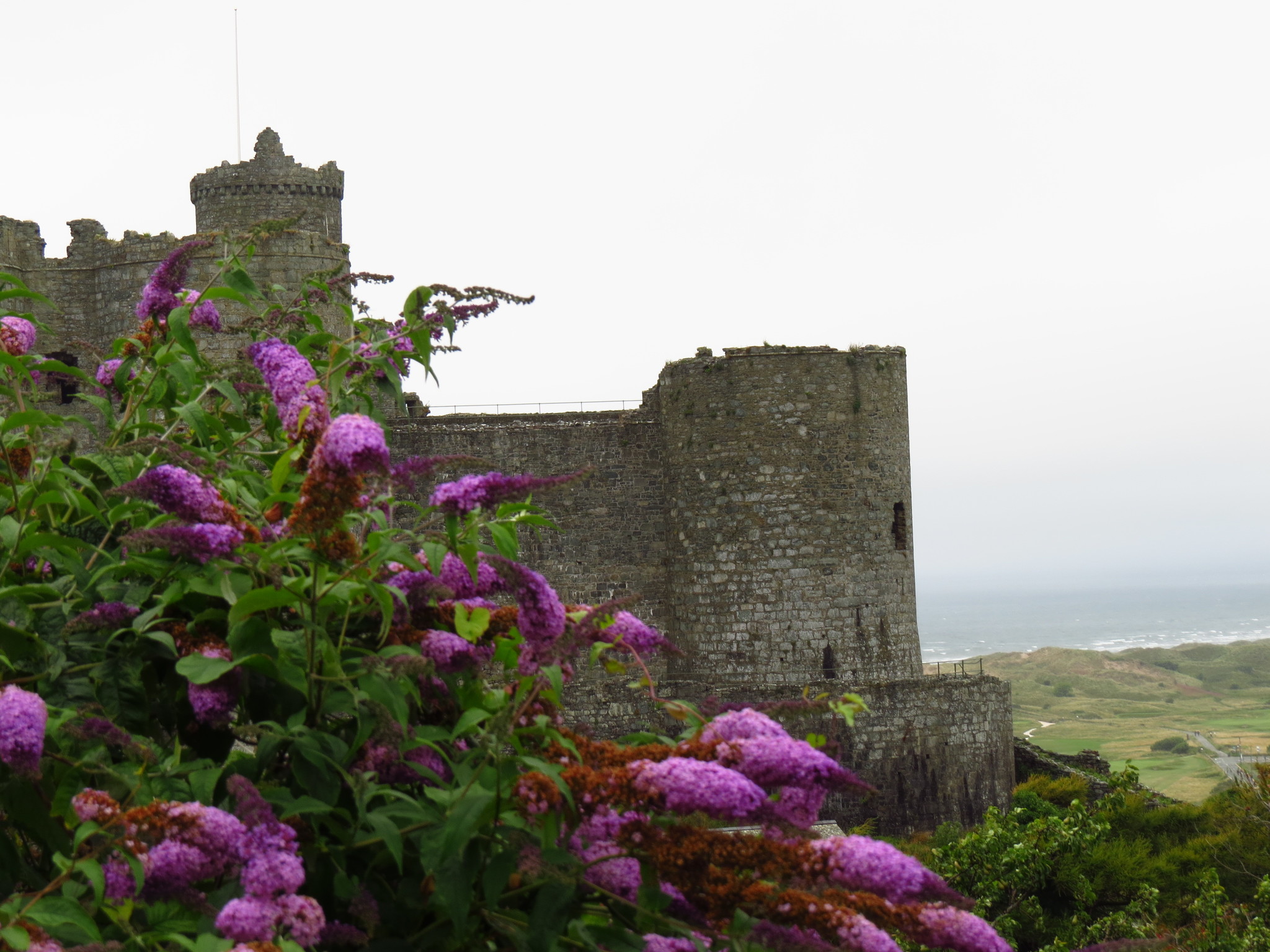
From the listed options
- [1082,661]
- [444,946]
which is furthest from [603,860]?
[1082,661]

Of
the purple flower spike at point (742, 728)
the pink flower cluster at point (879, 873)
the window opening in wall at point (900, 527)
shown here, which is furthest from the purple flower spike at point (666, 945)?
the window opening in wall at point (900, 527)

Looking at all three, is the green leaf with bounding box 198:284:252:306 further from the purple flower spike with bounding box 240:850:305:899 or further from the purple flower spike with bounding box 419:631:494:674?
the purple flower spike with bounding box 240:850:305:899

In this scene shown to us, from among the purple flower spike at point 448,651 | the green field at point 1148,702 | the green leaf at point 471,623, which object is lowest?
the green field at point 1148,702

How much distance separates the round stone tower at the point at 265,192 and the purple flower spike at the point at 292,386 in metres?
19.1

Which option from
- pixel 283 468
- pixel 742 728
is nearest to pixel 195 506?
pixel 283 468

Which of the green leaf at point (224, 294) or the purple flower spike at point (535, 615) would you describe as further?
the green leaf at point (224, 294)

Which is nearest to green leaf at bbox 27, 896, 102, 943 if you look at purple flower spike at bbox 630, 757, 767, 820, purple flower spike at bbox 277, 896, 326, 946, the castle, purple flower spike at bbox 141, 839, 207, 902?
purple flower spike at bbox 141, 839, 207, 902

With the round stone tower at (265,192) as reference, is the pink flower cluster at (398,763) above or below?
below

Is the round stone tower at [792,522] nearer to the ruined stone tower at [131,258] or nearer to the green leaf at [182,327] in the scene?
the ruined stone tower at [131,258]

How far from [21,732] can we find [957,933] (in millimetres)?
2134

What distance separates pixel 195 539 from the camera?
3.33 metres

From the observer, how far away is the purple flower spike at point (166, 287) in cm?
480

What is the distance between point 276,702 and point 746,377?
16.3 m

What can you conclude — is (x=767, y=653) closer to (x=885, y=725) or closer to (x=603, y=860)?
(x=885, y=725)
